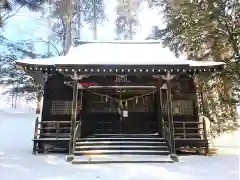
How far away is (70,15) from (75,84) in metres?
15.9

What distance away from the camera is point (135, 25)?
2917 centimetres

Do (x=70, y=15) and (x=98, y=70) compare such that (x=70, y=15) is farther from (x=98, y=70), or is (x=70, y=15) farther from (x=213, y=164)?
(x=213, y=164)

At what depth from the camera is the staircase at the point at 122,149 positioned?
28.9 ft

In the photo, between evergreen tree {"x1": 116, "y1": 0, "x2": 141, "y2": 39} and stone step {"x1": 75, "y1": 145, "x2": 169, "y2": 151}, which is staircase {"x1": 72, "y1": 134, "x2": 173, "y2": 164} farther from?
evergreen tree {"x1": 116, "y1": 0, "x2": 141, "y2": 39}

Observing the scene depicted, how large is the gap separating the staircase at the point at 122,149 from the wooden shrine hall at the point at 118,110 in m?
0.04

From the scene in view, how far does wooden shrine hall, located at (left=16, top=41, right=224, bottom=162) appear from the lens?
10242mm

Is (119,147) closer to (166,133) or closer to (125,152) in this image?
(125,152)

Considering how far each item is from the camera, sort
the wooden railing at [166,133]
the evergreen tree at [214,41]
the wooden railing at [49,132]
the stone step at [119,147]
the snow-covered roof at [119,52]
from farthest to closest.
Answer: the evergreen tree at [214,41] < the snow-covered roof at [119,52] < the wooden railing at [49,132] < the stone step at [119,147] < the wooden railing at [166,133]

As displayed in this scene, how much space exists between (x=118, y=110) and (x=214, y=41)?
724cm

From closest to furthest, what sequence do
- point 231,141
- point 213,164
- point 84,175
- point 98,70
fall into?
point 84,175
point 213,164
point 98,70
point 231,141

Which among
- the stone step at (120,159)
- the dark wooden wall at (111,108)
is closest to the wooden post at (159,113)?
the dark wooden wall at (111,108)

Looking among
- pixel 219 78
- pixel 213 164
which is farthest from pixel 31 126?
pixel 213 164

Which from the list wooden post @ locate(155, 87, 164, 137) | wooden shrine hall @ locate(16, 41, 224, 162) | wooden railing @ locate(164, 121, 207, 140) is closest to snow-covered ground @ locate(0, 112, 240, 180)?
wooden shrine hall @ locate(16, 41, 224, 162)

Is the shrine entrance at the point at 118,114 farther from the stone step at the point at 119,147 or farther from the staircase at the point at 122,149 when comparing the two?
the stone step at the point at 119,147
